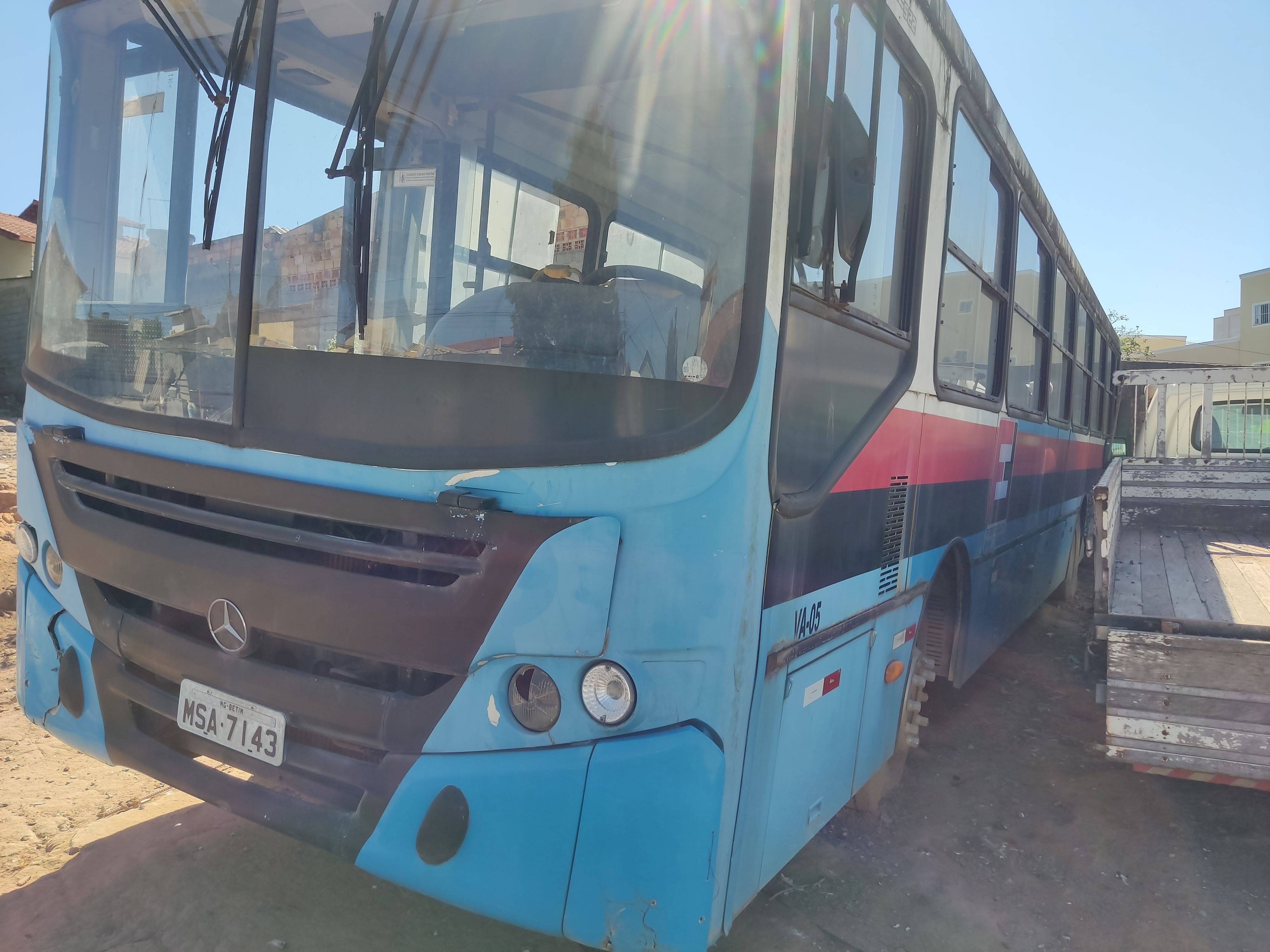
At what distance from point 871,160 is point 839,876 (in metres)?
2.55

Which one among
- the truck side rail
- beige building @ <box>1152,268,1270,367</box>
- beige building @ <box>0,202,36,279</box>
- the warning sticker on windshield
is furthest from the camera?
beige building @ <box>1152,268,1270,367</box>

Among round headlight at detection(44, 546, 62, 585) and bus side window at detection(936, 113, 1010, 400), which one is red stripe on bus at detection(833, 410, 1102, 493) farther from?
round headlight at detection(44, 546, 62, 585)

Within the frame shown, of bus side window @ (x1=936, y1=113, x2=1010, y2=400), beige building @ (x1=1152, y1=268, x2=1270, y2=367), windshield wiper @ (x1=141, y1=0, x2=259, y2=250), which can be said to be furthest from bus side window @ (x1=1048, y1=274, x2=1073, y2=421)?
beige building @ (x1=1152, y1=268, x2=1270, y2=367)

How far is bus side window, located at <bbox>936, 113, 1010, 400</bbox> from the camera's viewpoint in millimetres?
3625

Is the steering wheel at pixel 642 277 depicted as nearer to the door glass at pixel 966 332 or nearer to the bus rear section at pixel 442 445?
the bus rear section at pixel 442 445

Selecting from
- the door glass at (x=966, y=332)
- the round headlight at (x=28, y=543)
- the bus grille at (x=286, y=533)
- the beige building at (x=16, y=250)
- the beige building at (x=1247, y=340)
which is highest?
the beige building at (x=1247, y=340)

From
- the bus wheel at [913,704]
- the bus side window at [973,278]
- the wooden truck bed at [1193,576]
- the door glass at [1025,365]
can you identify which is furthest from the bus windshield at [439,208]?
the door glass at [1025,365]

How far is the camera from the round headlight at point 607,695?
6.77ft

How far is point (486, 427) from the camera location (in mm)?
2176

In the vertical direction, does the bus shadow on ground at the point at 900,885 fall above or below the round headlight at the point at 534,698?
below

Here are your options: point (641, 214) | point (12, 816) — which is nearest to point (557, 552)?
point (641, 214)

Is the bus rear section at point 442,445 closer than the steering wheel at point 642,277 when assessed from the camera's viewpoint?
Yes

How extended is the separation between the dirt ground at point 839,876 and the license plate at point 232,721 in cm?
65

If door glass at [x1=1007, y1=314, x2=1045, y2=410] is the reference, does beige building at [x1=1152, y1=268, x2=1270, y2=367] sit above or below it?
above
